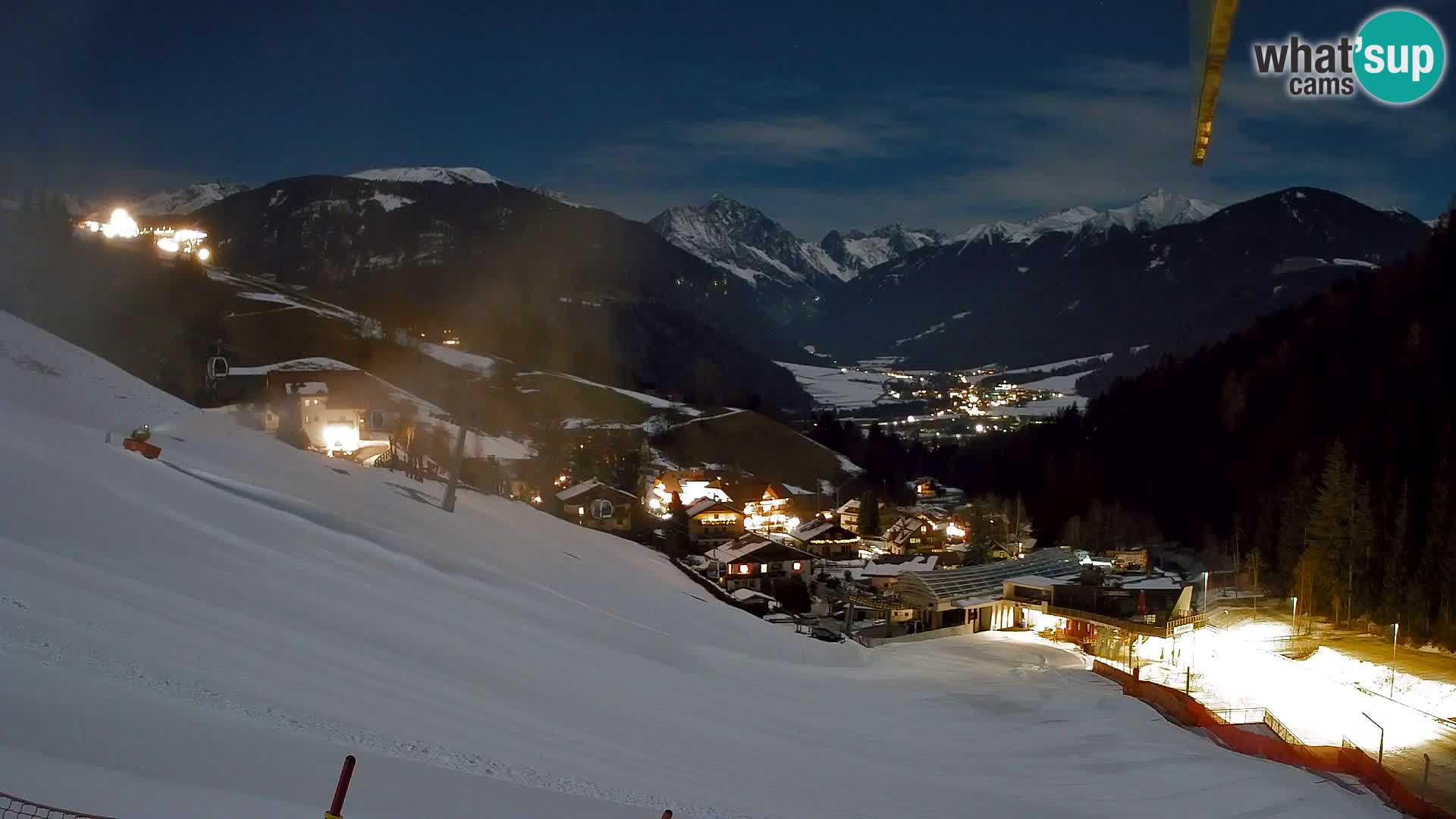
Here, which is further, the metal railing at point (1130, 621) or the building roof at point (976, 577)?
the building roof at point (976, 577)

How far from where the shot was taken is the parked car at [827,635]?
1211 inches

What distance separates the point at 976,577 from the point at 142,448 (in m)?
32.5

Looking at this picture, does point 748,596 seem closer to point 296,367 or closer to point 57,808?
point 57,808

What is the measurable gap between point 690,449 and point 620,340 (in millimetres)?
72105

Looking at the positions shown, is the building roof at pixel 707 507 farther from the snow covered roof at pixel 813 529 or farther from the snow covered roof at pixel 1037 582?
the snow covered roof at pixel 1037 582

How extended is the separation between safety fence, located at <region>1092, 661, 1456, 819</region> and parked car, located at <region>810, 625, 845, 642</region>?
418 inches

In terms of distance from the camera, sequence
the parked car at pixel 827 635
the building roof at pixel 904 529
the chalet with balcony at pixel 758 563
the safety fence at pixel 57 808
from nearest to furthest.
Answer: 1. the safety fence at pixel 57 808
2. the parked car at pixel 827 635
3. the chalet with balcony at pixel 758 563
4. the building roof at pixel 904 529

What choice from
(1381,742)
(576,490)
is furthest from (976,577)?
(576,490)

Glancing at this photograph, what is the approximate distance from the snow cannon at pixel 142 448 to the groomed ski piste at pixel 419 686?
0.63 m

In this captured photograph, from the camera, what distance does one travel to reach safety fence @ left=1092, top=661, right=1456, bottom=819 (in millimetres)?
15562

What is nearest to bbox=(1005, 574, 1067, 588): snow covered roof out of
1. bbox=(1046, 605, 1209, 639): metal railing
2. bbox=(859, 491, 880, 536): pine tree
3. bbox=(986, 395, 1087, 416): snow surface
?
bbox=(1046, 605, 1209, 639): metal railing

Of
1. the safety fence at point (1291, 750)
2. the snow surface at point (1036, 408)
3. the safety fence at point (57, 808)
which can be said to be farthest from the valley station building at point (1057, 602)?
the snow surface at point (1036, 408)

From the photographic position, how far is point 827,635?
31.7 m

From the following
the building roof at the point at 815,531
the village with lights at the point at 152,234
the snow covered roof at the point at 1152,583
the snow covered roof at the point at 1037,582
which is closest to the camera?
the snow covered roof at the point at 1152,583
